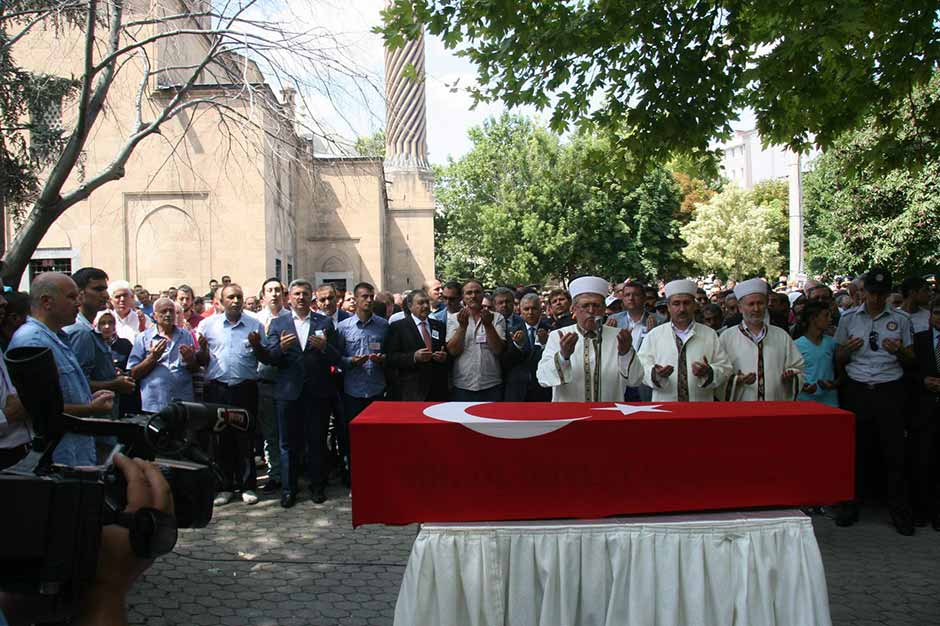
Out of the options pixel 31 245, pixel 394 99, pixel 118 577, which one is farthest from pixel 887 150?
pixel 394 99

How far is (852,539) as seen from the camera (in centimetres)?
681

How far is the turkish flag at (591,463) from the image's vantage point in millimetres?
3555

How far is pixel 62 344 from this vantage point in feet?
14.8

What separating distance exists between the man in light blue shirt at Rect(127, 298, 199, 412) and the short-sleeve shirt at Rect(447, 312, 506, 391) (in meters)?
2.69

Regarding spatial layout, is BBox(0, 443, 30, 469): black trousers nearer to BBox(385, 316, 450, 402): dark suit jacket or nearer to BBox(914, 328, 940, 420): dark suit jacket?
BBox(385, 316, 450, 402): dark suit jacket

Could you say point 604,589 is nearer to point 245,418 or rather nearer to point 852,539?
point 245,418

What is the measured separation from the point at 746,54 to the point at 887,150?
6.49 ft

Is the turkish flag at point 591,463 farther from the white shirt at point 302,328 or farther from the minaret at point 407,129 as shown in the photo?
the minaret at point 407,129

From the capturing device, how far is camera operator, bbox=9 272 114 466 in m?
4.37

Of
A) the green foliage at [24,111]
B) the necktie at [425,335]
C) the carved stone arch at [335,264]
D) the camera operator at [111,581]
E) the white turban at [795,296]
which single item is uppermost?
the green foliage at [24,111]

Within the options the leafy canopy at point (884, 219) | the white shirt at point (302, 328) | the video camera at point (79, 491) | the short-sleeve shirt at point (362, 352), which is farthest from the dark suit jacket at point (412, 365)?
the leafy canopy at point (884, 219)

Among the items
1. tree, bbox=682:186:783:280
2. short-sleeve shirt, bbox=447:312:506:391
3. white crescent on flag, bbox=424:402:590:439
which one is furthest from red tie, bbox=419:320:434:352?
tree, bbox=682:186:783:280

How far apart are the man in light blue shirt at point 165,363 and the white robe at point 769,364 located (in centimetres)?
507

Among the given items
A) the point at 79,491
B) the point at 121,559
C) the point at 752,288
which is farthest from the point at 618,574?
the point at 752,288
